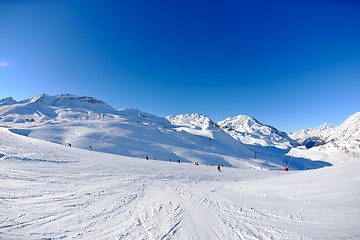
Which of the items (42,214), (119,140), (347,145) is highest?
(347,145)

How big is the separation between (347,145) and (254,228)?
216 m

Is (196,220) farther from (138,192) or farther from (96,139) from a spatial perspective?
(96,139)

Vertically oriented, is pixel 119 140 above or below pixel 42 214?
above

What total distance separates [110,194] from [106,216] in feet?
11.2

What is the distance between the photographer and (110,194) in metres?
12.0

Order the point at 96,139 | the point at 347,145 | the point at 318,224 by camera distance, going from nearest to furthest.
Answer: the point at 318,224 < the point at 96,139 < the point at 347,145

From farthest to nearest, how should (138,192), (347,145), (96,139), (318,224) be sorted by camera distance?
(347,145)
(96,139)
(138,192)
(318,224)

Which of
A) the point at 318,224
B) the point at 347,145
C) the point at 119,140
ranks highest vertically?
the point at 347,145

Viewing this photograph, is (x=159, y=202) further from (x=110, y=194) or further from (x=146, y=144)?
(x=146, y=144)

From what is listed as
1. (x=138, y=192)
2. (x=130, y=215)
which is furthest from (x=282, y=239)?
(x=138, y=192)

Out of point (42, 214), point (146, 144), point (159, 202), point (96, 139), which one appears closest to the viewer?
point (42, 214)

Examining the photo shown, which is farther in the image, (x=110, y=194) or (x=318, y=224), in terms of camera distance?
(x=110, y=194)

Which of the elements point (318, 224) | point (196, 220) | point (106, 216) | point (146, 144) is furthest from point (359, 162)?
point (146, 144)

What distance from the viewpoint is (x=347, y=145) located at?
173500 mm
